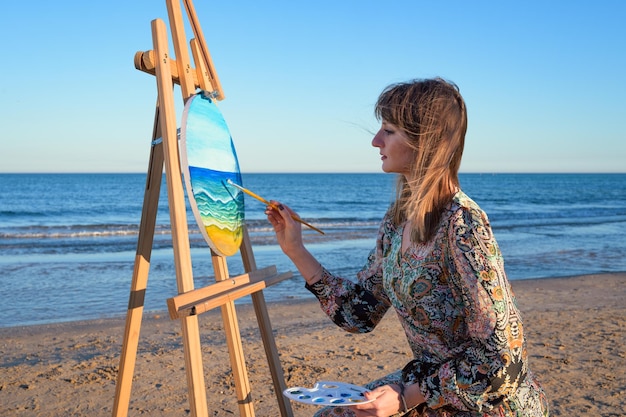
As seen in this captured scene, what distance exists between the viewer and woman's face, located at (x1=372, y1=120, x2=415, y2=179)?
1.85 metres

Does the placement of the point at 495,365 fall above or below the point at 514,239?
above

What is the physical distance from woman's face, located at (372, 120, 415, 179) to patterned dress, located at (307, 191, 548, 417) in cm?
20

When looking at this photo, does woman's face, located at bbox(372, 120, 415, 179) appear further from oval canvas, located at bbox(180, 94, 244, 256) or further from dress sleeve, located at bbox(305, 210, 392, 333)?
oval canvas, located at bbox(180, 94, 244, 256)

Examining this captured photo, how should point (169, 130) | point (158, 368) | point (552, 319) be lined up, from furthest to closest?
point (552, 319) < point (158, 368) < point (169, 130)

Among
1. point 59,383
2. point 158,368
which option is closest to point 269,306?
point 158,368

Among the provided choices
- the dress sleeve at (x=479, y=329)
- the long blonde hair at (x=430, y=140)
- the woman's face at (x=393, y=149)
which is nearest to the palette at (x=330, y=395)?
the dress sleeve at (x=479, y=329)

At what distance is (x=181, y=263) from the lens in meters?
2.07

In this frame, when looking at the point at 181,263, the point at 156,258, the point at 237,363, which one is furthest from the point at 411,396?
the point at 156,258

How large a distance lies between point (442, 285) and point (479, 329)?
0.17 m

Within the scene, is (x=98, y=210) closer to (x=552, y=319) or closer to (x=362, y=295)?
(x=552, y=319)

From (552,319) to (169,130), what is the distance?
4.48m

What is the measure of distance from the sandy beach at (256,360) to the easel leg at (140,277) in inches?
46.8

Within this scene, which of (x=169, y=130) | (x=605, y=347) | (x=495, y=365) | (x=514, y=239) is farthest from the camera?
(x=514, y=239)

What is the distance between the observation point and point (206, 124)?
235cm
